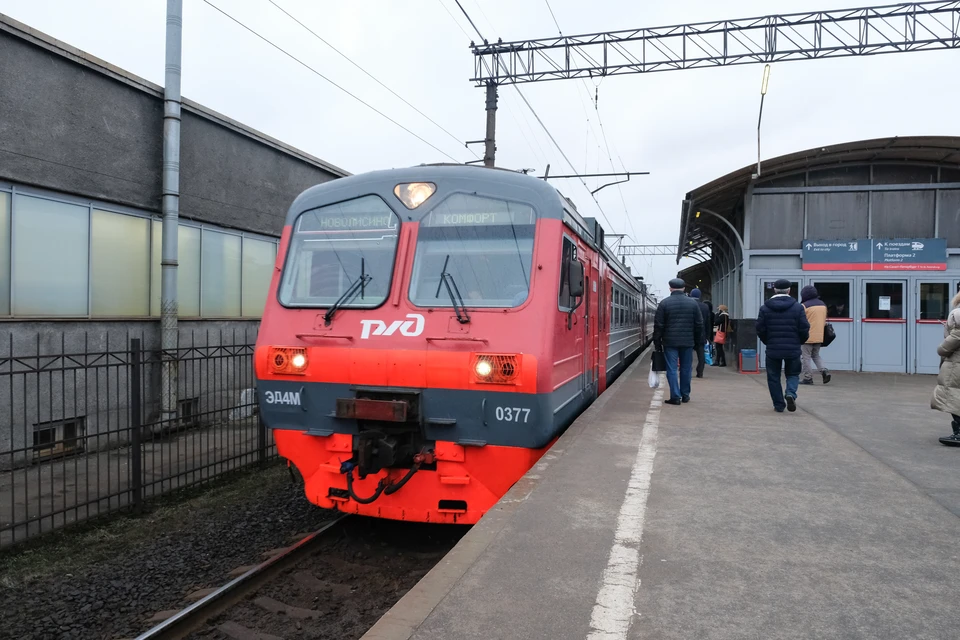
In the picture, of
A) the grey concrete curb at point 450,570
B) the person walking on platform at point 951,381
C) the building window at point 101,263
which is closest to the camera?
the grey concrete curb at point 450,570

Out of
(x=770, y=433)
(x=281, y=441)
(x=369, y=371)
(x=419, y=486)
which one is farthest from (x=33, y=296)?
(x=770, y=433)

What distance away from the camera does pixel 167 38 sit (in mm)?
9078

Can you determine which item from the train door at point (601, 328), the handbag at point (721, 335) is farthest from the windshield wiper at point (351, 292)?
the handbag at point (721, 335)

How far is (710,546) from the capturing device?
344 centimetres

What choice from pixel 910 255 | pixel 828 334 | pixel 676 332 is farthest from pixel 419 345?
pixel 910 255

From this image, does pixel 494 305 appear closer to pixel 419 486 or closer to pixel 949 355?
pixel 419 486

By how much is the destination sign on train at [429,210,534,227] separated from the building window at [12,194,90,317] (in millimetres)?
5684

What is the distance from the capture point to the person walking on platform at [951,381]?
595 cm

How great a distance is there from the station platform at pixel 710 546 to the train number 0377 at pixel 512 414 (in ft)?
1.42

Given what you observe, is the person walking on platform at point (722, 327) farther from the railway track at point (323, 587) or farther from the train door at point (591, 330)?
the railway track at point (323, 587)

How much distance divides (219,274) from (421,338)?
7564 mm

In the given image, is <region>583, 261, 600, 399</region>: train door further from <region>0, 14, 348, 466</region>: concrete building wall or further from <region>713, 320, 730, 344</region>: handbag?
<region>713, 320, 730, 344</region>: handbag

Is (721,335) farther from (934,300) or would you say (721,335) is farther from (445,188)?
(445,188)

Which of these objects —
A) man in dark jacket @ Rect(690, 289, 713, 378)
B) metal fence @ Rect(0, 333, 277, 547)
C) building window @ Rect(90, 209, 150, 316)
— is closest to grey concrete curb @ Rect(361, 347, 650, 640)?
metal fence @ Rect(0, 333, 277, 547)
